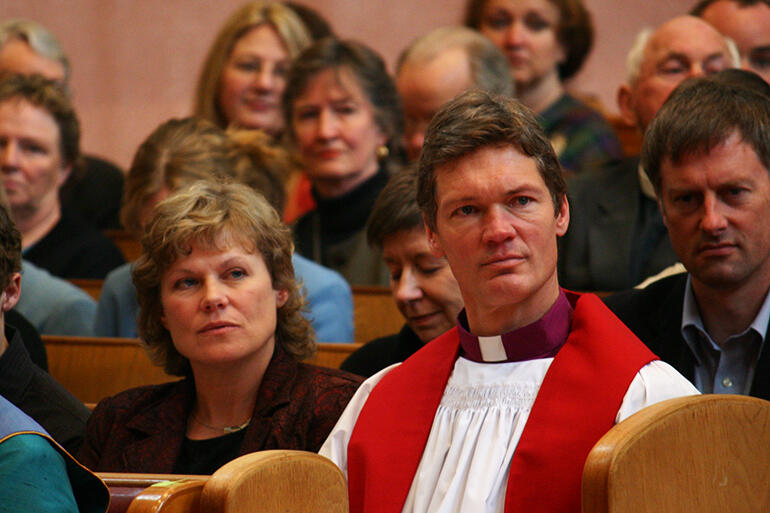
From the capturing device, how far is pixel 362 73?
14.2ft

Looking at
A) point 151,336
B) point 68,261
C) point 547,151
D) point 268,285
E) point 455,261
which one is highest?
point 547,151

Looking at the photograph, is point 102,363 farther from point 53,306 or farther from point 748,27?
point 748,27

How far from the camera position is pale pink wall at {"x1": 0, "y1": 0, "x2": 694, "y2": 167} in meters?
7.06

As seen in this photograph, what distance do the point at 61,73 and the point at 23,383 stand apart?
9.16ft

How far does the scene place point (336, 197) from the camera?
4.28 meters

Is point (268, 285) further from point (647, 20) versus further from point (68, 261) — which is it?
point (647, 20)

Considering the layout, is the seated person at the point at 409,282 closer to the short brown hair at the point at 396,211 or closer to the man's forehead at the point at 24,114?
the short brown hair at the point at 396,211

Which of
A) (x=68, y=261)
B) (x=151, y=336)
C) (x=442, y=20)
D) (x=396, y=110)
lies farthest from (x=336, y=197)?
(x=442, y=20)

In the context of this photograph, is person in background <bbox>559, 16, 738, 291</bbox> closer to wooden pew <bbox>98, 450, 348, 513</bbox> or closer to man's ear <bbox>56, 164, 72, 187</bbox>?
wooden pew <bbox>98, 450, 348, 513</bbox>

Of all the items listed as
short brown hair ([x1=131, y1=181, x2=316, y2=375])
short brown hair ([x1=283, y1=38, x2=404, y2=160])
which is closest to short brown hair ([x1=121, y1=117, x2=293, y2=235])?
short brown hair ([x1=283, y1=38, x2=404, y2=160])

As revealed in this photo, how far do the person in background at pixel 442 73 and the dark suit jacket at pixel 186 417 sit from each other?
1.67 meters

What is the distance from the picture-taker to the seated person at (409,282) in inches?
119

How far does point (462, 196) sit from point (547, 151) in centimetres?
19

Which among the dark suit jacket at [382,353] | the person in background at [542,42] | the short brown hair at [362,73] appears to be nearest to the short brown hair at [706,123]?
the dark suit jacket at [382,353]
